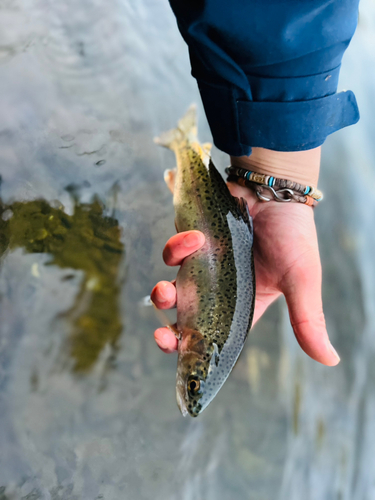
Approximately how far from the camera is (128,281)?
2670mm

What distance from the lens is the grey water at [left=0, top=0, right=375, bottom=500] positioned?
2.26 m

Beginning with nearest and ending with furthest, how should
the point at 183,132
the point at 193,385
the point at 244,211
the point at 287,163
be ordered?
the point at 193,385 < the point at 244,211 < the point at 287,163 < the point at 183,132

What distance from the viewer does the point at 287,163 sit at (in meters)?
1.96

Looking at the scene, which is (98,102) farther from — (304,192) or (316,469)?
(316,469)

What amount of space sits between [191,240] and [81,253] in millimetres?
1214

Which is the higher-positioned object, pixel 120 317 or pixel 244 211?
pixel 244 211

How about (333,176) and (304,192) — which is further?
(333,176)

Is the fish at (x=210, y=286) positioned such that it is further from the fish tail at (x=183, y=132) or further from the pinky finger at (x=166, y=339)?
the fish tail at (x=183, y=132)

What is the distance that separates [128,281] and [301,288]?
1504 mm

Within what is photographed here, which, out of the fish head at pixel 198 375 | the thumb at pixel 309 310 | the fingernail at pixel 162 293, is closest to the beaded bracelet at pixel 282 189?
the thumb at pixel 309 310

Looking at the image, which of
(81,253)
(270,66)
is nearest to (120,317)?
(81,253)

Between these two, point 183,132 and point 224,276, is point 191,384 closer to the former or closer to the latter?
point 224,276

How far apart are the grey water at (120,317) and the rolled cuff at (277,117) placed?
137cm

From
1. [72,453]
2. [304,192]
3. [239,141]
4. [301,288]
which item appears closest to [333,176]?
[304,192]
